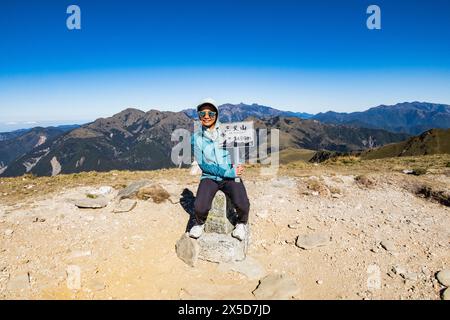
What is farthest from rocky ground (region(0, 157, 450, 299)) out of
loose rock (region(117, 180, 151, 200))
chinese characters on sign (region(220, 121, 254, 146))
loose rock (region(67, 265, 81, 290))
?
chinese characters on sign (region(220, 121, 254, 146))

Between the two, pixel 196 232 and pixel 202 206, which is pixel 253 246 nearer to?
pixel 196 232

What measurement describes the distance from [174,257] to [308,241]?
13.6ft

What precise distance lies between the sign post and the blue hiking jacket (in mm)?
160

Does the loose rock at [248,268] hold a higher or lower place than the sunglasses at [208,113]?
lower

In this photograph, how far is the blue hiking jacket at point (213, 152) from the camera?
834cm

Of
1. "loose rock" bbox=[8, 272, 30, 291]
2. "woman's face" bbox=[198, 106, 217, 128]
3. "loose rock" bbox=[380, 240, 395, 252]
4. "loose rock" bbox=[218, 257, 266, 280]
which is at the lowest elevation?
"loose rock" bbox=[218, 257, 266, 280]

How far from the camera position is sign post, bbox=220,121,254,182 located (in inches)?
321

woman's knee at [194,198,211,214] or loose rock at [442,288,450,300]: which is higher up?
woman's knee at [194,198,211,214]

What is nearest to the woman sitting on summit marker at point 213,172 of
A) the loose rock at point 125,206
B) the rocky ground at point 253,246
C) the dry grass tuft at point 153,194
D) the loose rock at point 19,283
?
the rocky ground at point 253,246

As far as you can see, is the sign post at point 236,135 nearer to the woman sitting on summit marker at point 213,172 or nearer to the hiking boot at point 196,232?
the woman sitting on summit marker at point 213,172

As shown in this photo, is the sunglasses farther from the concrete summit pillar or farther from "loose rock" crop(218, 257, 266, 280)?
"loose rock" crop(218, 257, 266, 280)

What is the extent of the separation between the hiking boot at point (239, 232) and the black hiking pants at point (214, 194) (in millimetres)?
267

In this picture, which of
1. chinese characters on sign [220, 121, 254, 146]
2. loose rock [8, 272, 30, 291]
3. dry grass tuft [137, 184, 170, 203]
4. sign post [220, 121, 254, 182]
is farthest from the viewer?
dry grass tuft [137, 184, 170, 203]

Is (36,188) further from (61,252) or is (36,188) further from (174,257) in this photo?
(174,257)
